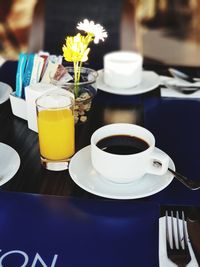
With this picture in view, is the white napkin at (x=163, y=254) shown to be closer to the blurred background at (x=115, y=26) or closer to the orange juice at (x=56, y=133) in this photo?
the orange juice at (x=56, y=133)

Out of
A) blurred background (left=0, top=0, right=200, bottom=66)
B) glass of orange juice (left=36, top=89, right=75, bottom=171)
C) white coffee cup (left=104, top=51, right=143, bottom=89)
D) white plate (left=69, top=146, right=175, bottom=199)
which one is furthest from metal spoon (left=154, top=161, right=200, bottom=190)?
blurred background (left=0, top=0, right=200, bottom=66)

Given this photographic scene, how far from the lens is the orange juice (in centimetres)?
→ 78

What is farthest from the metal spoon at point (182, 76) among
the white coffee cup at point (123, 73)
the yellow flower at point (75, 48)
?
the yellow flower at point (75, 48)

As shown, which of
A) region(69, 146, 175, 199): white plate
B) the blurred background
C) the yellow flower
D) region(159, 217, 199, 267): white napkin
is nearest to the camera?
region(159, 217, 199, 267): white napkin

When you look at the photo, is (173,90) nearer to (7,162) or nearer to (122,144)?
(122,144)

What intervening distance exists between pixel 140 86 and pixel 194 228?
0.55 metres

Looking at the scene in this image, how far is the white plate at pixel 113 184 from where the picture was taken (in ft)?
2.28

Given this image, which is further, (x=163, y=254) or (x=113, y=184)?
(x=113, y=184)

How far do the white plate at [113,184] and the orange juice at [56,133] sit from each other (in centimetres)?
3

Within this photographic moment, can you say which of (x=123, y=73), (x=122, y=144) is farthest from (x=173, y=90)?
(x=122, y=144)

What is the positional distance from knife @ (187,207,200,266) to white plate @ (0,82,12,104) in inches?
21.9

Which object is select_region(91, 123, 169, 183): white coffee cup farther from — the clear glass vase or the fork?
the clear glass vase

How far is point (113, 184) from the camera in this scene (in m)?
0.72

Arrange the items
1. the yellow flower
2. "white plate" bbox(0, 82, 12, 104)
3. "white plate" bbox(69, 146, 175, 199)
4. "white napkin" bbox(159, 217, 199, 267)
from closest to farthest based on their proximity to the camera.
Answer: "white napkin" bbox(159, 217, 199, 267) → "white plate" bbox(69, 146, 175, 199) → the yellow flower → "white plate" bbox(0, 82, 12, 104)
